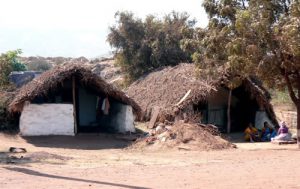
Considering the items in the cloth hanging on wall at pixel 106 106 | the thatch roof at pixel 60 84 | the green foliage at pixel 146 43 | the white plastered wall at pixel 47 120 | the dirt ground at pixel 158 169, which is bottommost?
the dirt ground at pixel 158 169

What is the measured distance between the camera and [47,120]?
21.4m

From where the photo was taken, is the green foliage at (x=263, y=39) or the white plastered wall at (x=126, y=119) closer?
the green foliage at (x=263, y=39)

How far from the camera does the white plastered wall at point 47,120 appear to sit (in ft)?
69.3

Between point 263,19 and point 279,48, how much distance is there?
1.07 meters

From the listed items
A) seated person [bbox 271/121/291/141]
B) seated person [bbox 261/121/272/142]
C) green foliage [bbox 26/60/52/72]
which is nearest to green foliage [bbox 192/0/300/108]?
seated person [bbox 271/121/291/141]

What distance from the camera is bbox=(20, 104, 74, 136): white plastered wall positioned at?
2112cm

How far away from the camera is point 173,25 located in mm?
35406

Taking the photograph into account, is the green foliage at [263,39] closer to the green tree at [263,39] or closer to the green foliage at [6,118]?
the green tree at [263,39]

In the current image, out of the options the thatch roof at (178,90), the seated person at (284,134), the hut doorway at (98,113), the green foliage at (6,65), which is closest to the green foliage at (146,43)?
the thatch roof at (178,90)

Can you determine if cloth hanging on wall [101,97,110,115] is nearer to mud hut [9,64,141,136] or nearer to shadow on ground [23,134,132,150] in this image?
mud hut [9,64,141,136]

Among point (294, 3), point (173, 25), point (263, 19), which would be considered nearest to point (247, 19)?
point (263, 19)

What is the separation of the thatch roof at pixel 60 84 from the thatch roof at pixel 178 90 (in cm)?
240

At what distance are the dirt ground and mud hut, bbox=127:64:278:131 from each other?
5.75 metres

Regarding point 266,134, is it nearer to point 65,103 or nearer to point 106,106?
point 106,106
